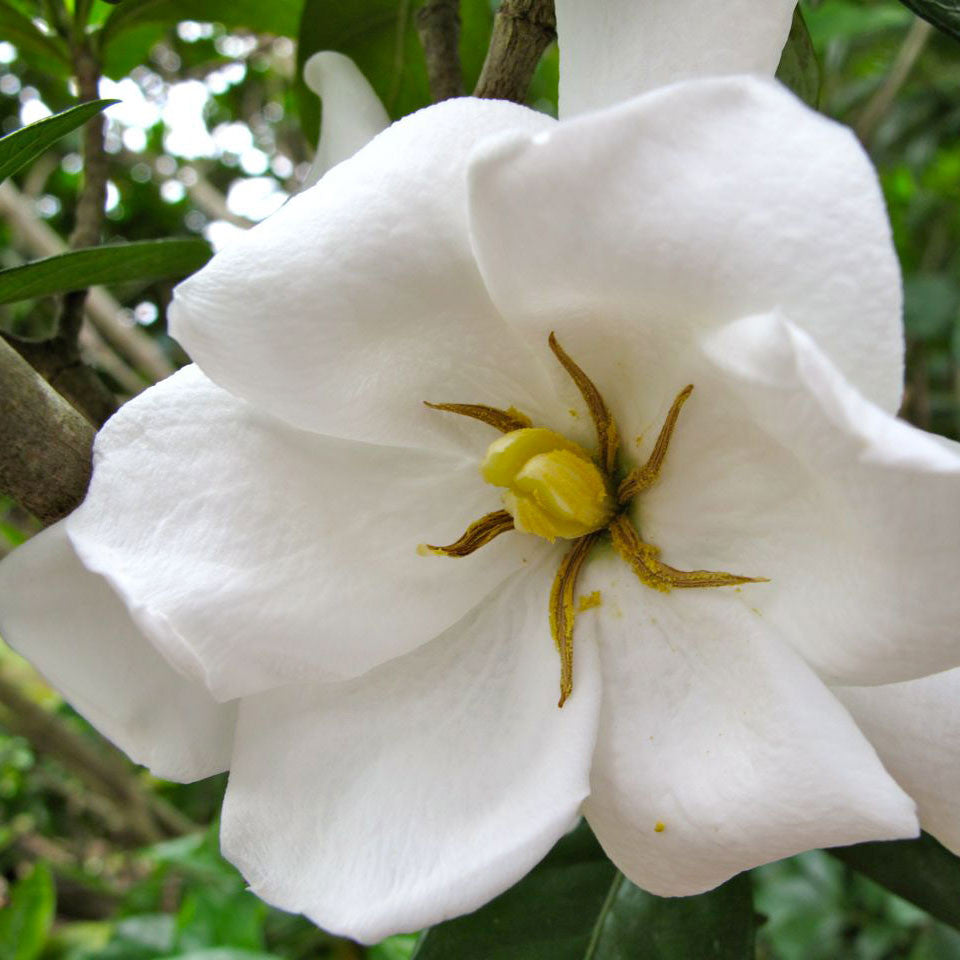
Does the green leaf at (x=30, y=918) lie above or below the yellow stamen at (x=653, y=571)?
below

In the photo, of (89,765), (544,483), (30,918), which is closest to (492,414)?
(544,483)

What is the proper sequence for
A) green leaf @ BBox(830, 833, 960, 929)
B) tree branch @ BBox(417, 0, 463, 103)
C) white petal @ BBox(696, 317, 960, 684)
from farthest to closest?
1. tree branch @ BBox(417, 0, 463, 103)
2. green leaf @ BBox(830, 833, 960, 929)
3. white petal @ BBox(696, 317, 960, 684)

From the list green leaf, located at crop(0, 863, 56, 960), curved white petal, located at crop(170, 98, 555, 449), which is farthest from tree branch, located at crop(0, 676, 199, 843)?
curved white petal, located at crop(170, 98, 555, 449)

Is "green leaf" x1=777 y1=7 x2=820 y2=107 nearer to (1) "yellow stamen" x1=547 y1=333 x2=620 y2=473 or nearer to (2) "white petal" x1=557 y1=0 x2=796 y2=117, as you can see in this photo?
(2) "white petal" x1=557 y1=0 x2=796 y2=117

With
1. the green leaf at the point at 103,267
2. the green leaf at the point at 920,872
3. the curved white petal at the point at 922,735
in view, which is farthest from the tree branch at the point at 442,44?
the green leaf at the point at 920,872

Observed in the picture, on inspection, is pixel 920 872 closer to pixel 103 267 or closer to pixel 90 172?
pixel 103 267

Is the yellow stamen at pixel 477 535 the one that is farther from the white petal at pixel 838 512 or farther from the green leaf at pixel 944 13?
the green leaf at pixel 944 13
